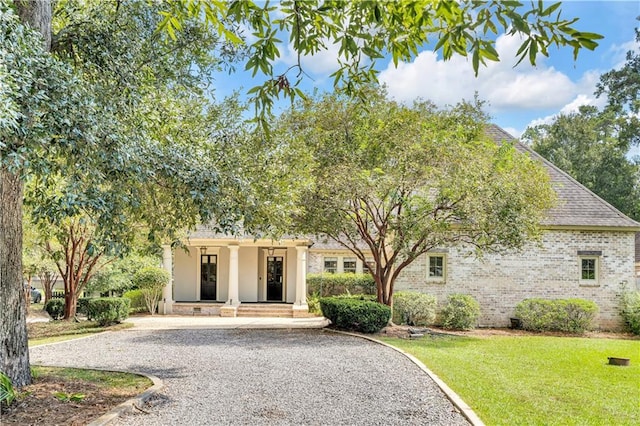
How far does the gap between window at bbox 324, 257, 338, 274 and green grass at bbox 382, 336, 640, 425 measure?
9582 millimetres

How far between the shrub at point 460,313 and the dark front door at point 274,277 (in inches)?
331

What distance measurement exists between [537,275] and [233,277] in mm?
11454

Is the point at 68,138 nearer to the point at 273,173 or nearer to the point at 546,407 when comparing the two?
the point at 273,173

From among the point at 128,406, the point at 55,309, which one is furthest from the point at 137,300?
the point at 128,406

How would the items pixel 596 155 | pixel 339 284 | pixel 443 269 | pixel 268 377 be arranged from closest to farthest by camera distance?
pixel 268 377, pixel 443 269, pixel 339 284, pixel 596 155

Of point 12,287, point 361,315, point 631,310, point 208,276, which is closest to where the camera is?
point 12,287

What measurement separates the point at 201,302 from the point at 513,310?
12610 millimetres

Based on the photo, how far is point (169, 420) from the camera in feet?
18.7

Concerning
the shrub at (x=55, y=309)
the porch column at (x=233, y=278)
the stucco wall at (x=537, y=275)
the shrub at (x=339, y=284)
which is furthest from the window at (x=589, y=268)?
the shrub at (x=55, y=309)

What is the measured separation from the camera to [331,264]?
2291cm

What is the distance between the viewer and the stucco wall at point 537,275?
1739 centimetres

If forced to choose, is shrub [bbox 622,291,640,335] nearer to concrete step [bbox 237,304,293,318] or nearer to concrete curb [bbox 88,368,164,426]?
concrete step [bbox 237,304,293,318]

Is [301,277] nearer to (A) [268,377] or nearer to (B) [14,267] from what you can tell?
(A) [268,377]

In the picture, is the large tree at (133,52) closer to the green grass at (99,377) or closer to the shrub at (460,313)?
the green grass at (99,377)
